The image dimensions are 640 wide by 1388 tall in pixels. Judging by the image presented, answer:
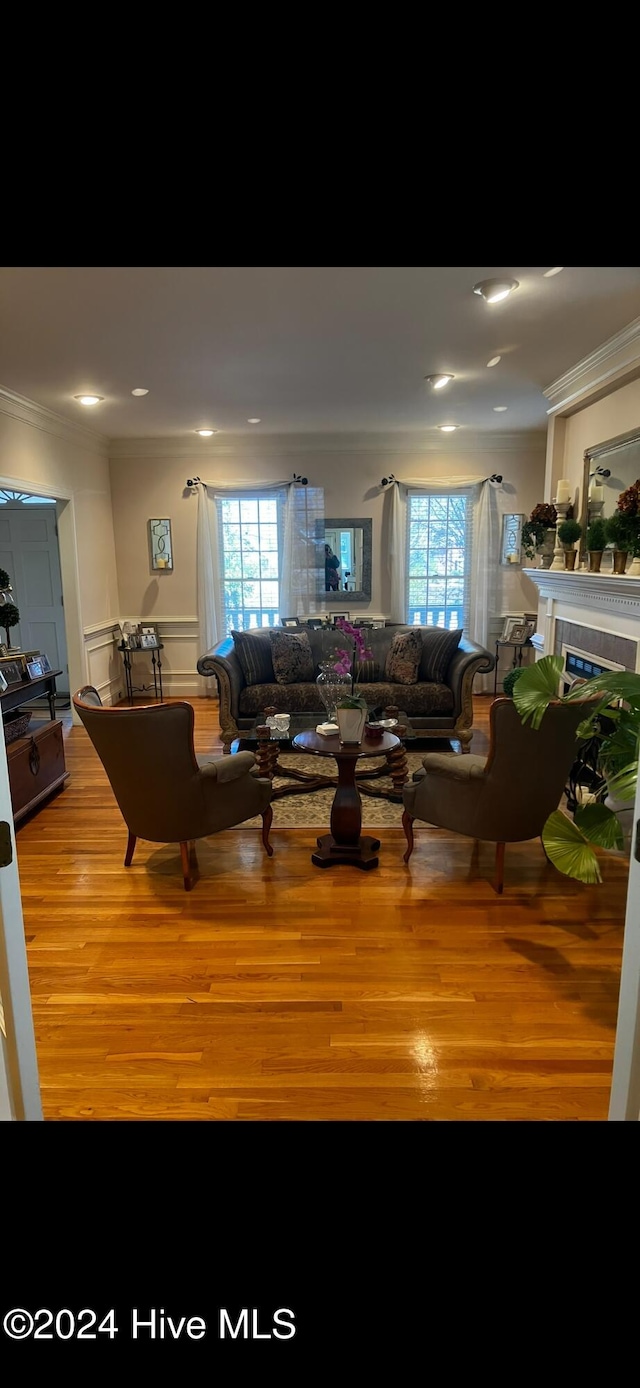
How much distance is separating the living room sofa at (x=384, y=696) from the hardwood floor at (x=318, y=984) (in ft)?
5.07

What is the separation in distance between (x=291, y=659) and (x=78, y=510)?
243 centimetres

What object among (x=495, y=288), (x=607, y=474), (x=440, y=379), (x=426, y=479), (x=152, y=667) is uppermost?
(x=440, y=379)

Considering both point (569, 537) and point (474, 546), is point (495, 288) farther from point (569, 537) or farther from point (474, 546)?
point (474, 546)

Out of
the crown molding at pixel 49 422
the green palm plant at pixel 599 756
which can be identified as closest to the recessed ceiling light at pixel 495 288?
the green palm plant at pixel 599 756

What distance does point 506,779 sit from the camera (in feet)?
9.29

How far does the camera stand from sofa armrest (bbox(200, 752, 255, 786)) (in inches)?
118

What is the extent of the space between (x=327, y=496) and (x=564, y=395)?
277 cm

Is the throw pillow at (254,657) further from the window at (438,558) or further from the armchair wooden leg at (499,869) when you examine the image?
the armchair wooden leg at (499,869)

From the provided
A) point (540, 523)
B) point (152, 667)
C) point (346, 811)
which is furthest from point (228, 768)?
point (152, 667)

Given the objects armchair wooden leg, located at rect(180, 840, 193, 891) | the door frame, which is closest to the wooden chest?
armchair wooden leg, located at rect(180, 840, 193, 891)

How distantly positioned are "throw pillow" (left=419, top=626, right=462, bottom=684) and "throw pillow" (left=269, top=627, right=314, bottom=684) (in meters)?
0.91

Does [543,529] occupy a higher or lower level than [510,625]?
higher
